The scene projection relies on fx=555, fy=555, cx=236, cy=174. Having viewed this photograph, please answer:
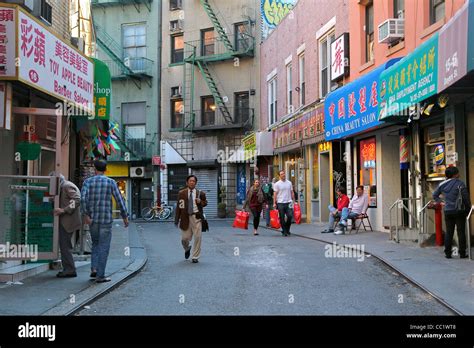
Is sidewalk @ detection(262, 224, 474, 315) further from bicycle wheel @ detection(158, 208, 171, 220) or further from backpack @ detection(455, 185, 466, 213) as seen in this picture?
bicycle wheel @ detection(158, 208, 171, 220)

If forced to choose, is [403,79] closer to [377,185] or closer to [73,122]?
[377,185]

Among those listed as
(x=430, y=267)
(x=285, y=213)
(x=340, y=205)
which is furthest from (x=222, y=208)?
(x=430, y=267)

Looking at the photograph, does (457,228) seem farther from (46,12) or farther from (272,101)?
(272,101)

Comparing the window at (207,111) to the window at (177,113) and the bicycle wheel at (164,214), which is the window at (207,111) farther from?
the bicycle wheel at (164,214)

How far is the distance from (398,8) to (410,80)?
4.16 meters

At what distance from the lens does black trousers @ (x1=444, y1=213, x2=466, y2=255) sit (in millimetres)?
10117

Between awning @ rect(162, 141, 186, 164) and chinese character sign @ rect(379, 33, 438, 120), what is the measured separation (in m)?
19.0

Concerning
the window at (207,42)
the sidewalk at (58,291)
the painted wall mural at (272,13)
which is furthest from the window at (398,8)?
the window at (207,42)

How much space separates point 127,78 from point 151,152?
4.63 meters

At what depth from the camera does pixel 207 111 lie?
30922 mm

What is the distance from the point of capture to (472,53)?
8.11m

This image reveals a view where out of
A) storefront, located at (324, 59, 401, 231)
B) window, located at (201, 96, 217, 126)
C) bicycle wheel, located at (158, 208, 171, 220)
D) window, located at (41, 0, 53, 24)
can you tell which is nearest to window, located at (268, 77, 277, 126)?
window, located at (201, 96, 217, 126)

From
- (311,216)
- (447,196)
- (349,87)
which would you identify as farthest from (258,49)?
(447,196)
